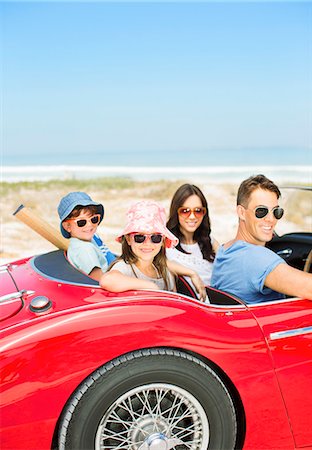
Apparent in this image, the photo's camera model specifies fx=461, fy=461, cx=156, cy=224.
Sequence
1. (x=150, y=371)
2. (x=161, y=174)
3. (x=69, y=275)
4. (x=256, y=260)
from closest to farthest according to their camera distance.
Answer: (x=150, y=371) < (x=256, y=260) < (x=69, y=275) < (x=161, y=174)

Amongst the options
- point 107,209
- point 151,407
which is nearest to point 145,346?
point 151,407

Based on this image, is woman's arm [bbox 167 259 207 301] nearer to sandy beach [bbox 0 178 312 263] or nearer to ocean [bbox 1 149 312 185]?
sandy beach [bbox 0 178 312 263]

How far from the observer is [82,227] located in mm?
3141

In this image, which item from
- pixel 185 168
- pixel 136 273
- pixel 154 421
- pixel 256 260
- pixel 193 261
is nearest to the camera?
pixel 154 421

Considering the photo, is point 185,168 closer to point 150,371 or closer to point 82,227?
point 82,227

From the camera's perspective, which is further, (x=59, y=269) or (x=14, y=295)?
(x=59, y=269)

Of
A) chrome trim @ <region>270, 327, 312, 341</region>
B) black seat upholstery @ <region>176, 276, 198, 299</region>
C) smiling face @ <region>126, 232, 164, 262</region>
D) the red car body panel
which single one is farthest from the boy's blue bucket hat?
chrome trim @ <region>270, 327, 312, 341</region>

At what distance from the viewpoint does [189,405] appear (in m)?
2.24

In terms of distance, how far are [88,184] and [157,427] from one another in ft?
84.6

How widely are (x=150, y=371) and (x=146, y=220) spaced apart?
88cm

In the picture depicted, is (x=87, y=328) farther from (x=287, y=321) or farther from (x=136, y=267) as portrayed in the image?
(x=287, y=321)

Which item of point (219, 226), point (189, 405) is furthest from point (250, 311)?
point (219, 226)

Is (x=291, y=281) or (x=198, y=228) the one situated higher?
(x=198, y=228)

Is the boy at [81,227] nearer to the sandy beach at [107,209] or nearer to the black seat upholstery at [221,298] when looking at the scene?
the sandy beach at [107,209]
